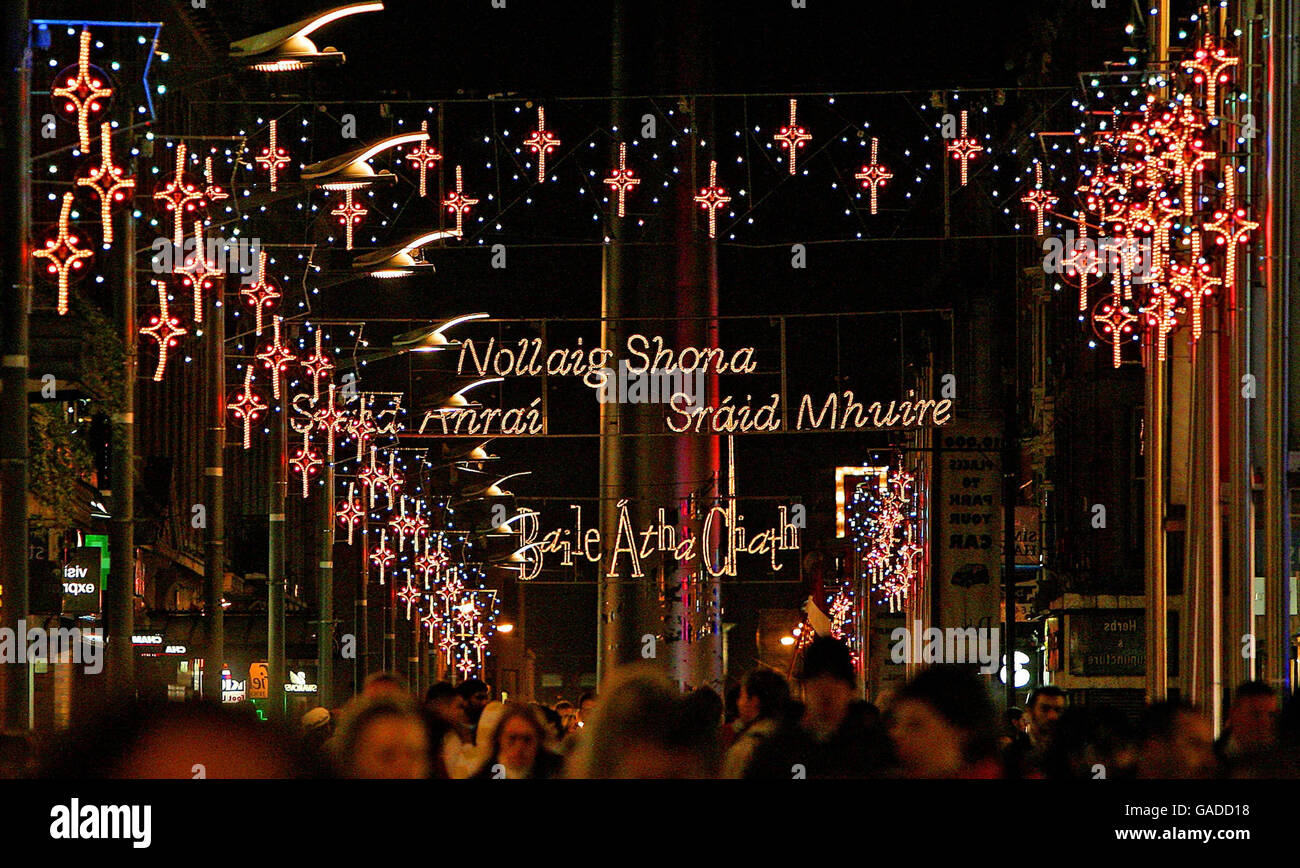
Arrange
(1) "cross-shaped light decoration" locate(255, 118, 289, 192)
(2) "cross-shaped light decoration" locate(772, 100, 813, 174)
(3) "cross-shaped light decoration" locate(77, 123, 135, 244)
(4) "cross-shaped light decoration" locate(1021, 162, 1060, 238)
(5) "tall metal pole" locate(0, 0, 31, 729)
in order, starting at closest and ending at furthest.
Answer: (5) "tall metal pole" locate(0, 0, 31, 729), (3) "cross-shaped light decoration" locate(77, 123, 135, 244), (1) "cross-shaped light decoration" locate(255, 118, 289, 192), (4) "cross-shaped light decoration" locate(1021, 162, 1060, 238), (2) "cross-shaped light decoration" locate(772, 100, 813, 174)

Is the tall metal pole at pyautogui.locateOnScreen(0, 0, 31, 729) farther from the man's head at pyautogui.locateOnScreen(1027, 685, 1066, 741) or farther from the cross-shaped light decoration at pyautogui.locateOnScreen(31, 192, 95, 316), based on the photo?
the man's head at pyautogui.locateOnScreen(1027, 685, 1066, 741)

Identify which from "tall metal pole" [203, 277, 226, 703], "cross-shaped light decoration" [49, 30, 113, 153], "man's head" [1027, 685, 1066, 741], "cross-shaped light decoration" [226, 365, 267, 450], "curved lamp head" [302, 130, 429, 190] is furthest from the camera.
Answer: "cross-shaped light decoration" [226, 365, 267, 450]

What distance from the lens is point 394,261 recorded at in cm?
2422

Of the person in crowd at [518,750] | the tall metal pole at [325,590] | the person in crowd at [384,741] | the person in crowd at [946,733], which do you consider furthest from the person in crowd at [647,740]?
the tall metal pole at [325,590]

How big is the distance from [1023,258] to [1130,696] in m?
17.1

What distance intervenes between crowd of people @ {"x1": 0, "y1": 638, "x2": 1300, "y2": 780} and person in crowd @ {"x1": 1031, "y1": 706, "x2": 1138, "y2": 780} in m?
0.01

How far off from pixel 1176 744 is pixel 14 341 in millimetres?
8787

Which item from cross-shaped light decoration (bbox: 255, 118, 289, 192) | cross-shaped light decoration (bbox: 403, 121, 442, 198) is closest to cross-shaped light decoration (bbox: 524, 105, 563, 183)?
cross-shaped light decoration (bbox: 403, 121, 442, 198)

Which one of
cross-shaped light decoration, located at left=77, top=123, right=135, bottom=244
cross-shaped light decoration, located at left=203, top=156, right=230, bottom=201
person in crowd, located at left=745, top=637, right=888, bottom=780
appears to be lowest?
person in crowd, located at left=745, top=637, right=888, bottom=780

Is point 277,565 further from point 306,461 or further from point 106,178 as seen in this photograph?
point 106,178

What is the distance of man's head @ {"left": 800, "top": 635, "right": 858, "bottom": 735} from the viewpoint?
9.87 meters

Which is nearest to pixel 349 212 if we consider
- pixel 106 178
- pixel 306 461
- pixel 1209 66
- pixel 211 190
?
pixel 211 190

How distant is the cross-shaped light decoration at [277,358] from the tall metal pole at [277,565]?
45mm
